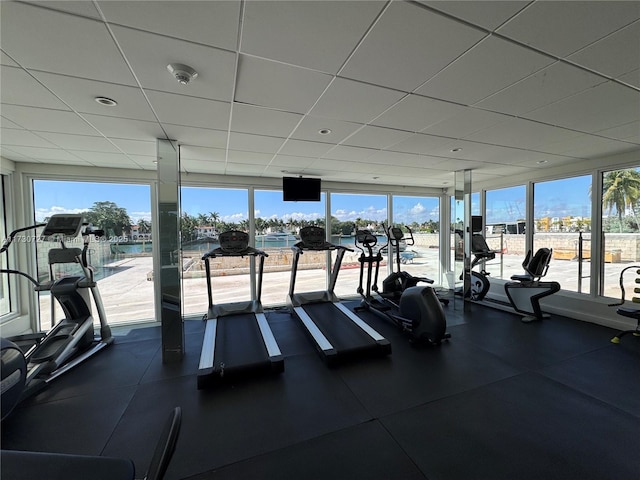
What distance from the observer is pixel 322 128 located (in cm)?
288

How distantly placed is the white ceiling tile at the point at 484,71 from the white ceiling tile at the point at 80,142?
3.65 metres

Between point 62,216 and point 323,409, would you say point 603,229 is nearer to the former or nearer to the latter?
point 323,409

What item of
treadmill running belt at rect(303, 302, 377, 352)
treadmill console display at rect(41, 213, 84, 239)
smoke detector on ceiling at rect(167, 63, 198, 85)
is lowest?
treadmill running belt at rect(303, 302, 377, 352)

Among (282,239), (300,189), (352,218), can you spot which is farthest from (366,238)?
(282,239)

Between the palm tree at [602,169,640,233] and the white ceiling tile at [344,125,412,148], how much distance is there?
152 inches

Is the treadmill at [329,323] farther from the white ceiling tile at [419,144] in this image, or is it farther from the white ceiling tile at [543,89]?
the white ceiling tile at [543,89]

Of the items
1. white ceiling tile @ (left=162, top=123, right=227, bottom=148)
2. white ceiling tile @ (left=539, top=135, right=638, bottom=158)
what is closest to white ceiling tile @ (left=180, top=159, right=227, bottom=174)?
white ceiling tile @ (left=162, top=123, right=227, bottom=148)

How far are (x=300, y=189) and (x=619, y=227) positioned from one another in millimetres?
5430

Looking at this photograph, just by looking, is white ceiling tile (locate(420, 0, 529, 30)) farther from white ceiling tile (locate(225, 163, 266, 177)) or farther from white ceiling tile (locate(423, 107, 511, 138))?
white ceiling tile (locate(225, 163, 266, 177))

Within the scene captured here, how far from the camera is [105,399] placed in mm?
2523

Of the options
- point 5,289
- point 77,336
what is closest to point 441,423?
point 77,336

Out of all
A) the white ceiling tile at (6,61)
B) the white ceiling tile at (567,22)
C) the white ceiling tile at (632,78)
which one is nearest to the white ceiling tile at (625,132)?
the white ceiling tile at (632,78)

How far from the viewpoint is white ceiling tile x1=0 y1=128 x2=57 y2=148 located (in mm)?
2846

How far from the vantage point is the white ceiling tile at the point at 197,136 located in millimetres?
2850
